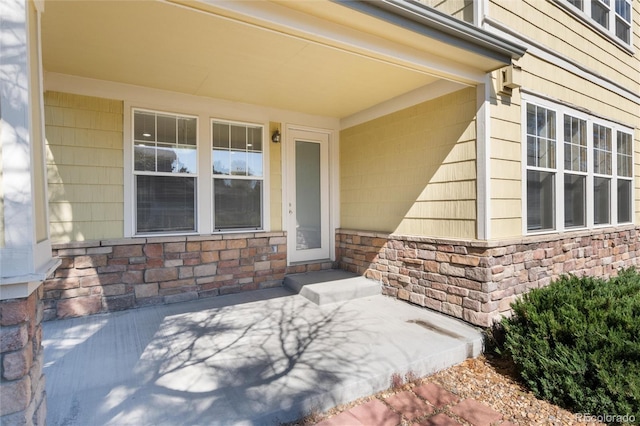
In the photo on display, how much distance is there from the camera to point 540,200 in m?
4.39

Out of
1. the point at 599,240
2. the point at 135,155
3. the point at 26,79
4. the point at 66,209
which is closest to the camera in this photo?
the point at 26,79

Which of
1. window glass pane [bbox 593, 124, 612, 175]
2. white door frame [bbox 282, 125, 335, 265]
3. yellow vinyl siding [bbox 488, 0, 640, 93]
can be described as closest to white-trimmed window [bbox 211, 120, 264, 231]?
white door frame [bbox 282, 125, 335, 265]

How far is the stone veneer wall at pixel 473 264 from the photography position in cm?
366

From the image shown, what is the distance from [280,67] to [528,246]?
11.8 feet

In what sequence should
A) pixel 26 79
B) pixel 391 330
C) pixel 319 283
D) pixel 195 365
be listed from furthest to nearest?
1. pixel 319 283
2. pixel 391 330
3. pixel 195 365
4. pixel 26 79

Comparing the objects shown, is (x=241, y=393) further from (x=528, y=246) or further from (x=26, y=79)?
(x=528, y=246)

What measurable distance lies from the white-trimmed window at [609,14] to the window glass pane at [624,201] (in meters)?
2.56

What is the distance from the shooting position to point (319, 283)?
484cm

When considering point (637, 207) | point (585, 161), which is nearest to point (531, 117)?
point (585, 161)

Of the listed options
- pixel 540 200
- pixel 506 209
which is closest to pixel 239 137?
pixel 506 209

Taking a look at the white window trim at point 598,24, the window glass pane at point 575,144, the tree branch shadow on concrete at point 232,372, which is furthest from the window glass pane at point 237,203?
the white window trim at point 598,24

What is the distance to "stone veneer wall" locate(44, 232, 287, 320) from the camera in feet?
12.5

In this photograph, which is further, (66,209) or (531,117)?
(531,117)

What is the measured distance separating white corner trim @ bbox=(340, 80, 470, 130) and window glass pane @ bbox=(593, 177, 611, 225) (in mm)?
3188
